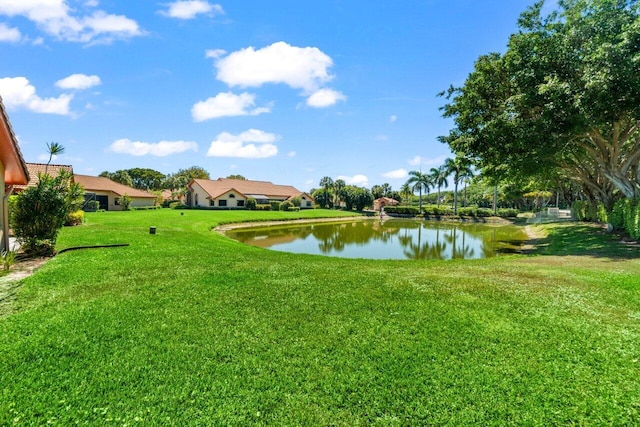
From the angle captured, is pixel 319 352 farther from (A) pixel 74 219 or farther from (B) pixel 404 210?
(B) pixel 404 210

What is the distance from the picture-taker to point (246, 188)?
2355 inches

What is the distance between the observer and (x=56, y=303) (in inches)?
226

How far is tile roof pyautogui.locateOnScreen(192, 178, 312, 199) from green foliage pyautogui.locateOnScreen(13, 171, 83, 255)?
41659 mm

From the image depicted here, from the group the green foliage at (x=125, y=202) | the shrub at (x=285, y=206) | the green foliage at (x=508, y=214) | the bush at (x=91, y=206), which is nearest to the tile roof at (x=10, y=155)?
the bush at (x=91, y=206)

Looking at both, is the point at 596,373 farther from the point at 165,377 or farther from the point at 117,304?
the point at 117,304

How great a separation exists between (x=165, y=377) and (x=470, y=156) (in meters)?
17.4

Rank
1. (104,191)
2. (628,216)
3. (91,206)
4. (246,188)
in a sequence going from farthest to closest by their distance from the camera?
1. (246,188)
2. (104,191)
3. (91,206)
4. (628,216)


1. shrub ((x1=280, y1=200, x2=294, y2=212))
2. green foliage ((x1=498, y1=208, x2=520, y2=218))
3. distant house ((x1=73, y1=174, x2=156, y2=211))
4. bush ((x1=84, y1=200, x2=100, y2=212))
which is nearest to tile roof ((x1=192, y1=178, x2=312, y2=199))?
shrub ((x1=280, y1=200, x2=294, y2=212))

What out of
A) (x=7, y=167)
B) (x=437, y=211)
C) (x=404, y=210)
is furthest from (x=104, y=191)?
(x=437, y=211)

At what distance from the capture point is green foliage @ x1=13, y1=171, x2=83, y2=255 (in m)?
9.34

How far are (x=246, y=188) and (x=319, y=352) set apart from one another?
5749cm

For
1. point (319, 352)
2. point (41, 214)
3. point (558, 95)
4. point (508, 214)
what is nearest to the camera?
point (319, 352)

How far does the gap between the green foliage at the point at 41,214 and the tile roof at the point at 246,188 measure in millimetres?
41659

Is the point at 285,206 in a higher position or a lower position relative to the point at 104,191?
lower
